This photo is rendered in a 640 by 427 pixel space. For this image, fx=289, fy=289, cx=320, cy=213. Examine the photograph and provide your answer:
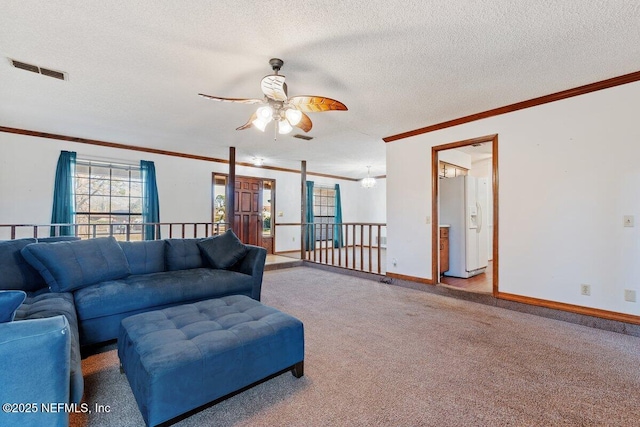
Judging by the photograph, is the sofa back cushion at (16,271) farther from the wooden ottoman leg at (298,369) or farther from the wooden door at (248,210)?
the wooden door at (248,210)

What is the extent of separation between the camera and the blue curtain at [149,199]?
5.56 metres

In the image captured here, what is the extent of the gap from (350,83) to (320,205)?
621 centimetres

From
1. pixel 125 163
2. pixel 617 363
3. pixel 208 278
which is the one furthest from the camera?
pixel 125 163

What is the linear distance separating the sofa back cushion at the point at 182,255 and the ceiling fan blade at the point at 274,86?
195 centimetres

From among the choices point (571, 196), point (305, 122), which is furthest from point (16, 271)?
point (571, 196)

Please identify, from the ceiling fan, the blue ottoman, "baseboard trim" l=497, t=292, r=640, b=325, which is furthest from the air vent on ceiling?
"baseboard trim" l=497, t=292, r=640, b=325

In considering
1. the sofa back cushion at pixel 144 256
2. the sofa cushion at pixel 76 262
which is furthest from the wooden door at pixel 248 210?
the sofa cushion at pixel 76 262

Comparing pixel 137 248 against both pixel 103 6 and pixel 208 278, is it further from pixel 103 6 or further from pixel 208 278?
pixel 103 6

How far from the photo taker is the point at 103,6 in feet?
6.11

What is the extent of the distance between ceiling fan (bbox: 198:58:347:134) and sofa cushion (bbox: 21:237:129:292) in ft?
5.57

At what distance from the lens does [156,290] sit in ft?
8.27

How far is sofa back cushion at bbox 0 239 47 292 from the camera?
2.27m

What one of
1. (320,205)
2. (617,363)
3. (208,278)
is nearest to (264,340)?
(208,278)

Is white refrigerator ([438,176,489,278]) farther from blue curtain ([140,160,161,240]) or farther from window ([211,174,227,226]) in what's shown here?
blue curtain ([140,160,161,240])
